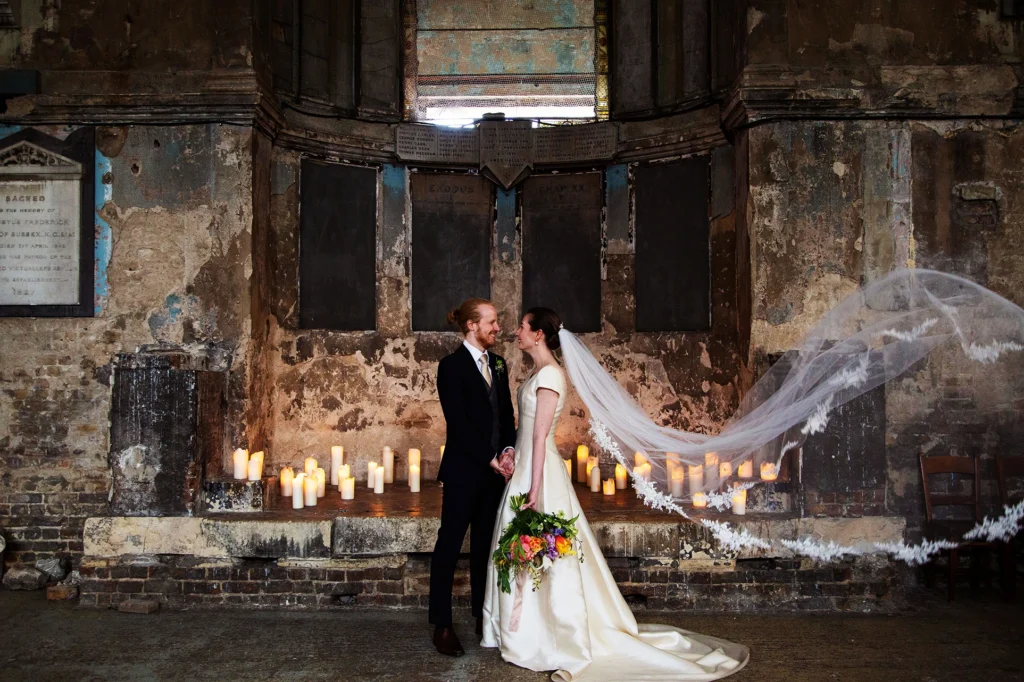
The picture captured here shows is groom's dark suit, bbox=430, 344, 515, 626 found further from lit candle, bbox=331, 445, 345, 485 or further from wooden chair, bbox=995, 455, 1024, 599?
wooden chair, bbox=995, 455, 1024, 599

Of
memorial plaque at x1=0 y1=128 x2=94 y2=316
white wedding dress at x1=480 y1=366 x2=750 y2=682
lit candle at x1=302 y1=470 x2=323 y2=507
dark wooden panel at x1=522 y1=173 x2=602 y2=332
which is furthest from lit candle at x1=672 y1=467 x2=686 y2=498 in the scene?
memorial plaque at x1=0 y1=128 x2=94 y2=316

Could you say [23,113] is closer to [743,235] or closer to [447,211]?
[447,211]

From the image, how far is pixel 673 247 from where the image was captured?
7.28 m

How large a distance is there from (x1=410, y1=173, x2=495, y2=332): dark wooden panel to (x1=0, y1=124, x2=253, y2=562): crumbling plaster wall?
188 cm

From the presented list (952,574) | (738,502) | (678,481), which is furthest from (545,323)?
(952,574)

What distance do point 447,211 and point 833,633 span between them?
487 cm

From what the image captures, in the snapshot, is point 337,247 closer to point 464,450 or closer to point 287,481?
point 287,481

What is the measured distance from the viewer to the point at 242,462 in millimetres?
5664

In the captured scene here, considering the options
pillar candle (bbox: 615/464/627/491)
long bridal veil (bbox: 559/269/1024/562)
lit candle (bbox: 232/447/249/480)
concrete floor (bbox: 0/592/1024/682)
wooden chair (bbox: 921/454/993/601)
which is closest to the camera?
concrete floor (bbox: 0/592/1024/682)

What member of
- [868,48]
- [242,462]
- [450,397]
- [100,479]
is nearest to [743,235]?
[868,48]

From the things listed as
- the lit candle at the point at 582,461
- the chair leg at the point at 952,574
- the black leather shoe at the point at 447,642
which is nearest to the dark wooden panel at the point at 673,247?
the lit candle at the point at 582,461

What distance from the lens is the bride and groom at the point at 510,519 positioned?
13.4ft

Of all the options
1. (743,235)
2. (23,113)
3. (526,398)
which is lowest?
(526,398)

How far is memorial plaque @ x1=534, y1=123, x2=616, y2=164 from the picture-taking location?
24.5 ft
